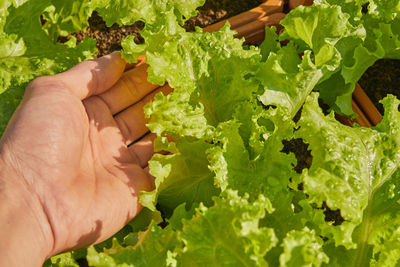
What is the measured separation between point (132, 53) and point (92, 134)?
0.51 meters

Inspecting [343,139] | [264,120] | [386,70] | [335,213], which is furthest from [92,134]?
[386,70]

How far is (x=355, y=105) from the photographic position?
2.78 m

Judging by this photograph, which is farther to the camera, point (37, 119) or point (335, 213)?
point (335, 213)

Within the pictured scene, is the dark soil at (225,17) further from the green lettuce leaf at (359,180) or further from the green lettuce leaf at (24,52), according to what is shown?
the green lettuce leaf at (359,180)

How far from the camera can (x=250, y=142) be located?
2145mm

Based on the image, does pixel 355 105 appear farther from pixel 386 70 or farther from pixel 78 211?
pixel 78 211

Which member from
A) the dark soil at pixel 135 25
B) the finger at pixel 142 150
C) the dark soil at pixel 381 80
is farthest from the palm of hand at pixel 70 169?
the dark soil at pixel 381 80

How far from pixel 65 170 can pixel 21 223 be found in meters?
0.31

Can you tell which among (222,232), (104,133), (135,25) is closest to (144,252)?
(222,232)

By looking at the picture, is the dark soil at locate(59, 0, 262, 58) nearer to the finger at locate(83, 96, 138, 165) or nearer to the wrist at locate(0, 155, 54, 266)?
the finger at locate(83, 96, 138, 165)

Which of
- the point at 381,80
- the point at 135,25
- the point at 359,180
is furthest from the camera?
the point at 135,25

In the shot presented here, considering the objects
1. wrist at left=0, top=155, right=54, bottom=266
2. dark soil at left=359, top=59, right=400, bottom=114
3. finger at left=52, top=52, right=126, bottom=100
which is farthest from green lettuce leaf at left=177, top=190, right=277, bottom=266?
dark soil at left=359, top=59, right=400, bottom=114

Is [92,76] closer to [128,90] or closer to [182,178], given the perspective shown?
[128,90]

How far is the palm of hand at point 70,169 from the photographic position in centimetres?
196
